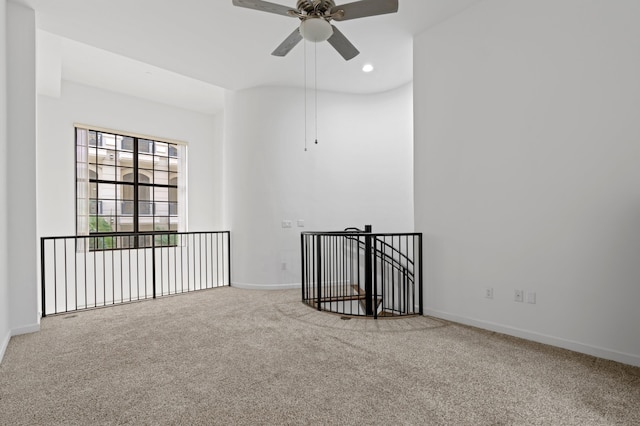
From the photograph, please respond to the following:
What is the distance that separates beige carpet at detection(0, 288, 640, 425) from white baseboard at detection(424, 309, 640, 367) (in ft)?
0.30

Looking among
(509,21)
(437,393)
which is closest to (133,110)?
(509,21)

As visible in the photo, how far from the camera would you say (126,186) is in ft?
23.4

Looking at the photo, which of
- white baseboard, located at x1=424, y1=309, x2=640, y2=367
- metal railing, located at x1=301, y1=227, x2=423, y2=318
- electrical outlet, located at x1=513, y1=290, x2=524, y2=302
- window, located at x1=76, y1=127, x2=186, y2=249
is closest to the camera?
white baseboard, located at x1=424, y1=309, x2=640, y2=367

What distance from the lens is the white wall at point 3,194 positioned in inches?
119

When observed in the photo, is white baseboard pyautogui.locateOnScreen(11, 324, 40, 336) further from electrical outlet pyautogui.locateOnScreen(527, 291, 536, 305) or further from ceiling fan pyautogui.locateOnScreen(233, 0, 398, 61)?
electrical outlet pyautogui.locateOnScreen(527, 291, 536, 305)

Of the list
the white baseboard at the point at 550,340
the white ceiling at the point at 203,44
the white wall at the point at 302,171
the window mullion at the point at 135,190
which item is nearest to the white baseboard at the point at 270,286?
the white wall at the point at 302,171

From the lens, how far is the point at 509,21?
131 inches

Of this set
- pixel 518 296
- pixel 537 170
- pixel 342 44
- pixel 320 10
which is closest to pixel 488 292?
pixel 518 296

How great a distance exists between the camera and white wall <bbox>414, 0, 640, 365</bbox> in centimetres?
262

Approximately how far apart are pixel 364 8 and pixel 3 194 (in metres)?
3.68

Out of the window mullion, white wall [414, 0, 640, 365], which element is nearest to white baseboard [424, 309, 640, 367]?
white wall [414, 0, 640, 365]

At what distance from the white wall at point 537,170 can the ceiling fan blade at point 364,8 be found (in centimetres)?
144

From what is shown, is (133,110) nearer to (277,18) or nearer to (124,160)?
(124,160)

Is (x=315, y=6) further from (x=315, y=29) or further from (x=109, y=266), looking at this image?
(x=109, y=266)
